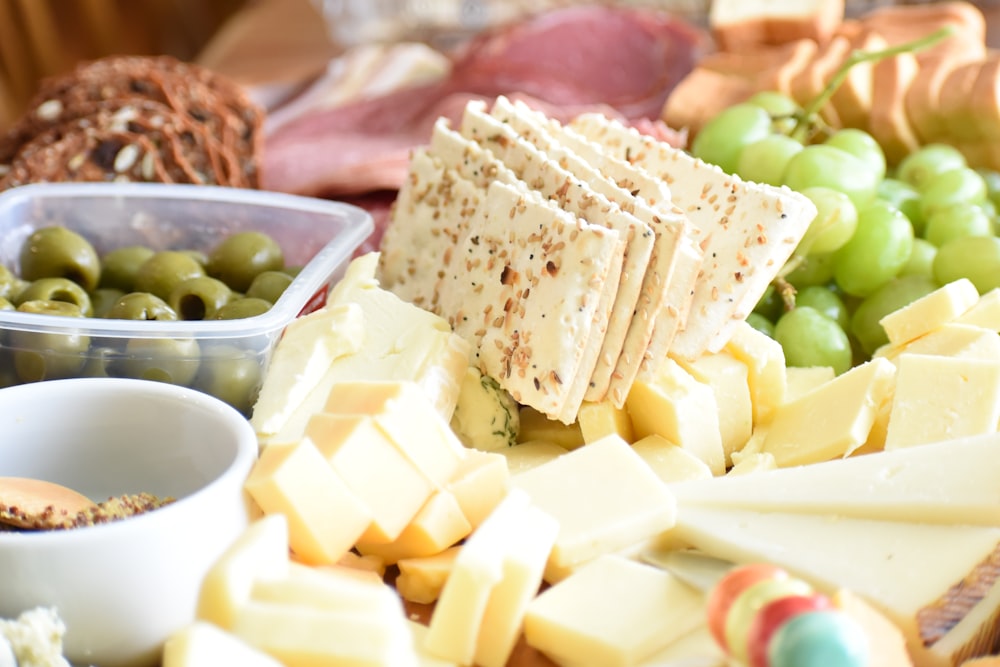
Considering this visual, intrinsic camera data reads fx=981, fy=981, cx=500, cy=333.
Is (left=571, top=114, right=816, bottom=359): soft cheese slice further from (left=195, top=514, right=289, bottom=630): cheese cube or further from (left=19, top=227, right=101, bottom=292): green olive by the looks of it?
(left=19, top=227, right=101, bottom=292): green olive

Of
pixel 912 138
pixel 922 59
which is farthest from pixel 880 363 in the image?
pixel 922 59

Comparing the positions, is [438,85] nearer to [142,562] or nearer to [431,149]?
[431,149]

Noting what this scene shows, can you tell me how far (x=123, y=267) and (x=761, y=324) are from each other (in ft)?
2.24

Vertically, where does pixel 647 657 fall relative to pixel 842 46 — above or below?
below

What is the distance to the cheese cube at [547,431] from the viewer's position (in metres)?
0.86

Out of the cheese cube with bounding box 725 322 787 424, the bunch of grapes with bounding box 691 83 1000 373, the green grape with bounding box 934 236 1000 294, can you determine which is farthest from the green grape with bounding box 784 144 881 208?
the cheese cube with bounding box 725 322 787 424

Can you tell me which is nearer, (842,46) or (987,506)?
(987,506)

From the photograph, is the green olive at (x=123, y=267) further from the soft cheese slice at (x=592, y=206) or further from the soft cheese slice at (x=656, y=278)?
the soft cheese slice at (x=656, y=278)

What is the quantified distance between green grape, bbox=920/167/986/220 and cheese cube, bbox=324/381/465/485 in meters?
0.68

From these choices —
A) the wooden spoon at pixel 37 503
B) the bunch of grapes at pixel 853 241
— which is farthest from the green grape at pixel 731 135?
the wooden spoon at pixel 37 503

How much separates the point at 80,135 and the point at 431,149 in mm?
503

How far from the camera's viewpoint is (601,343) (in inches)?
31.8

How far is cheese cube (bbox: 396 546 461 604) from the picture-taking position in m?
0.69

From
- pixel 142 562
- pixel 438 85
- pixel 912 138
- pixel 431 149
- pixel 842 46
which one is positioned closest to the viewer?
pixel 142 562
